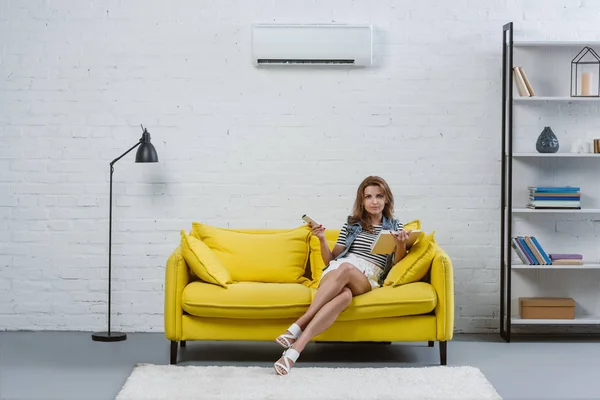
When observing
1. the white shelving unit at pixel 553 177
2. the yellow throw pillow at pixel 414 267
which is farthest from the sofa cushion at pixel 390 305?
the white shelving unit at pixel 553 177

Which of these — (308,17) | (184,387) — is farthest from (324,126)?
(184,387)

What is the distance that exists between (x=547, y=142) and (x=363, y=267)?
156 cm

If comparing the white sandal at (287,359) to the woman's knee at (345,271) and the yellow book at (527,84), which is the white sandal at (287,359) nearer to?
the woman's knee at (345,271)

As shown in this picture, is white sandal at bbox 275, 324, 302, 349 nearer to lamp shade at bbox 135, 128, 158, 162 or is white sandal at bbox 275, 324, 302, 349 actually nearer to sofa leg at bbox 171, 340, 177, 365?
sofa leg at bbox 171, 340, 177, 365

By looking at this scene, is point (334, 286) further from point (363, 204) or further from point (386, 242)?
point (363, 204)

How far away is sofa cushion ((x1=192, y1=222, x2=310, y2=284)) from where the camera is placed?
5113mm

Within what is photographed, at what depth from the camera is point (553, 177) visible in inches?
224

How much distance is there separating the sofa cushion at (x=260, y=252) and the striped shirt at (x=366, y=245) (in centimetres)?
30

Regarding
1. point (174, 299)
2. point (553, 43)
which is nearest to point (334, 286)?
point (174, 299)

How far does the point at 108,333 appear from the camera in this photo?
17.7ft

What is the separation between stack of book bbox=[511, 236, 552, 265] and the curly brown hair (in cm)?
96

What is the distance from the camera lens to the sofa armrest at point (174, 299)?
468 centimetres

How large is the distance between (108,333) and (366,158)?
209 cm

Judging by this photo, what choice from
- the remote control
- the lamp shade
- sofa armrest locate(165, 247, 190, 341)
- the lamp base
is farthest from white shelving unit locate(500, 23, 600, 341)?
the lamp base
